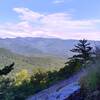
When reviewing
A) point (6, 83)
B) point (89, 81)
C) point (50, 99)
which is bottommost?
point (6, 83)

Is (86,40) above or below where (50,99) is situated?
above

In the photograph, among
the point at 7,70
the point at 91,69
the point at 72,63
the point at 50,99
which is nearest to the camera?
the point at 91,69

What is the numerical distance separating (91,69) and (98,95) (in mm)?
841

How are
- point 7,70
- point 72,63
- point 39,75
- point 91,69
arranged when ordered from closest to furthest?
point 91,69, point 7,70, point 72,63, point 39,75

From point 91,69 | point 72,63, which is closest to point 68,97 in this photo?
point 91,69

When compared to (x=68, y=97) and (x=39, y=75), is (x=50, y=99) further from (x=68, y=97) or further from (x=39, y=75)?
(x=39, y=75)

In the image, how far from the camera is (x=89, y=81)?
711 cm

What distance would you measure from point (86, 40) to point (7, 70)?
4476mm

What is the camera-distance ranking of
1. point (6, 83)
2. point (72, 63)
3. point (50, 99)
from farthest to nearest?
point (6, 83) → point (72, 63) → point (50, 99)

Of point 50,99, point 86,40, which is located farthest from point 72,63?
point 50,99

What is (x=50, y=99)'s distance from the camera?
862cm

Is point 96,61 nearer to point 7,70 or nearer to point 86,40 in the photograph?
point 7,70

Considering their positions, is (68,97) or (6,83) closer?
(68,97)

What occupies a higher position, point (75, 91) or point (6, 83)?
point (75, 91)
